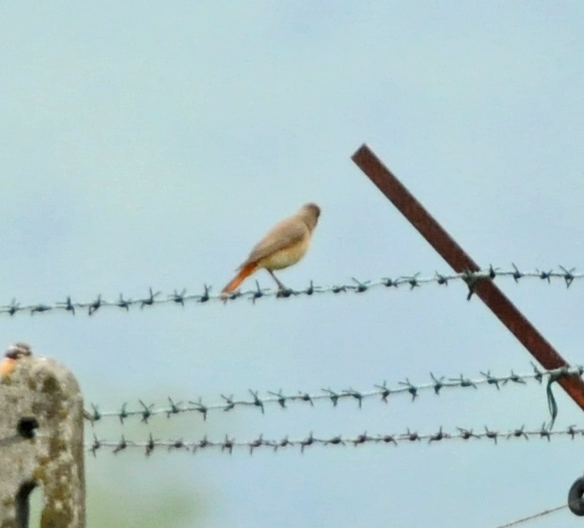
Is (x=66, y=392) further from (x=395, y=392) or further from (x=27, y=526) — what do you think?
(x=395, y=392)

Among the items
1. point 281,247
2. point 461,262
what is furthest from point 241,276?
point 461,262

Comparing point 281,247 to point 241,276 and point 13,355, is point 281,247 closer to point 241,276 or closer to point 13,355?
point 241,276

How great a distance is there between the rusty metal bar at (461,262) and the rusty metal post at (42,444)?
1.75 metres

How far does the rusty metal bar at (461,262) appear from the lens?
5.68 metres

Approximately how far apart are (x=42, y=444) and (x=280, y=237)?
21.2 feet

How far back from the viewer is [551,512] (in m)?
5.91

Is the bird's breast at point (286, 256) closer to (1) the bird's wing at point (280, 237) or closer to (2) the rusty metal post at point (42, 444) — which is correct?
(1) the bird's wing at point (280, 237)

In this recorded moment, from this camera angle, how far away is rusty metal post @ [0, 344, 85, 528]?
4469 millimetres

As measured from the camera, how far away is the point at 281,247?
35.5ft

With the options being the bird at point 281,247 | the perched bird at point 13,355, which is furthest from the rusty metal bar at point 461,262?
the bird at point 281,247

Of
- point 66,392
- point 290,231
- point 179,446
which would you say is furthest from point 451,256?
point 290,231

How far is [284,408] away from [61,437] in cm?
142

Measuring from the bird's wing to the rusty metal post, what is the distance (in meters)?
5.79

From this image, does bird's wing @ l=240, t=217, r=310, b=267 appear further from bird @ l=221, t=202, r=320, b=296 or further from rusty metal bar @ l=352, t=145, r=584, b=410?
rusty metal bar @ l=352, t=145, r=584, b=410
